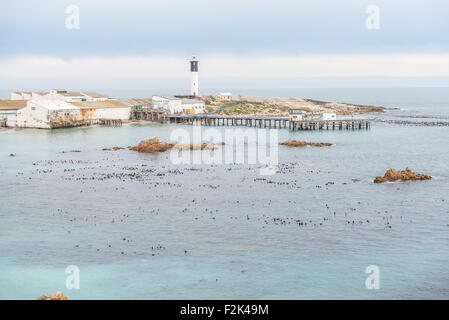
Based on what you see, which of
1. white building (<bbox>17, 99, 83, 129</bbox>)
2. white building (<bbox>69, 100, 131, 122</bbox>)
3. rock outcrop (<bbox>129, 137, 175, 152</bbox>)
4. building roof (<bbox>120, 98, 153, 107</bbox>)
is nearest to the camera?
rock outcrop (<bbox>129, 137, 175, 152</bbox>)

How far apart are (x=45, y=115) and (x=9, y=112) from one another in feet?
38.6

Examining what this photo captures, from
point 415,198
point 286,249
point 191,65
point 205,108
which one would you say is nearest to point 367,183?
point 415,198

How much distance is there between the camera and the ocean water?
26094mm

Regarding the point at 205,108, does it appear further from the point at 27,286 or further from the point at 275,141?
the point at 27,286

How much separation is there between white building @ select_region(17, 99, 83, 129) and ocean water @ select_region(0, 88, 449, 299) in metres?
40.0

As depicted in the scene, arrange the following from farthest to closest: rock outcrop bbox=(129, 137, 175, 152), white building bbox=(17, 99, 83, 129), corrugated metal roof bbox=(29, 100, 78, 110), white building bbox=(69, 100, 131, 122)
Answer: white building bbox=(69, 100, 131, 122) → white building bbox=(17, 99, 83, 129) → corrugated metal roof bbox=(29, 100, 78, 110) → rock outcrop bbox=(129, 137, 175, 152)

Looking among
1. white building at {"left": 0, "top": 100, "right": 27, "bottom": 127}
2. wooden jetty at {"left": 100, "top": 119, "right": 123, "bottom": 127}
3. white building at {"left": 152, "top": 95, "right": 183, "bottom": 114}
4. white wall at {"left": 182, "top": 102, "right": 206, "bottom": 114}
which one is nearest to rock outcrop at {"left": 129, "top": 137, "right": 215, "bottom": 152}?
wooden jetty at {"left": 100, "top": 119, "right": 123, "bottom": 127}

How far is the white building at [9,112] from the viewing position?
107 metres

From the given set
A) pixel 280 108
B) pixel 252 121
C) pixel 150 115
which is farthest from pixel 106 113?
pixel 280 108

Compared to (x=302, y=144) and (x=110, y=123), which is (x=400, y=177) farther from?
(x=110, y=123)

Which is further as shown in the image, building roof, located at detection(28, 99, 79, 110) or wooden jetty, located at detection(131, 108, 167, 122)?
wooden jetty, located at detection(131, 108, 167, 122)

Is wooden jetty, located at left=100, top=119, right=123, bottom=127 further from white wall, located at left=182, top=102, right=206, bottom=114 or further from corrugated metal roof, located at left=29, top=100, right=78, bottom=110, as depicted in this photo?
white wall, located at left=182, top=102, right=206, bottom=114

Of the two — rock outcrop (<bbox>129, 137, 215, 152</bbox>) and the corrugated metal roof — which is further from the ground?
the corrugated metal roof

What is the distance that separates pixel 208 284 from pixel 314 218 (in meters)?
13.1
